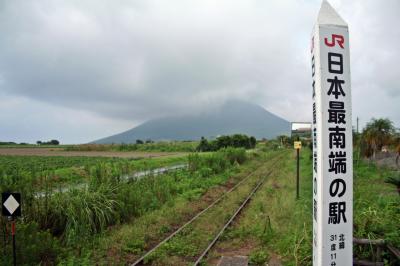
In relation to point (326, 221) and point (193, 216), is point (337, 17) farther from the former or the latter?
point (193, 216)

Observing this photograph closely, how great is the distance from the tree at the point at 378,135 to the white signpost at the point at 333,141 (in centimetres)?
1908

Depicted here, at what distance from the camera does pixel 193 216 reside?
30.2 ft

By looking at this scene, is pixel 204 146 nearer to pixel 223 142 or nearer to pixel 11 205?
pixel 223 142

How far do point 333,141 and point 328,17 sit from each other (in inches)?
61.2

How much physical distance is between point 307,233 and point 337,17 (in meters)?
4.04

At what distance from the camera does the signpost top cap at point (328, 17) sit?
3.76m

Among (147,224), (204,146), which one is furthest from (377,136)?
(204,146)

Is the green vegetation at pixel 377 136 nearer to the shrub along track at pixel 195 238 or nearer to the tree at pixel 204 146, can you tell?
the shrub along track at pixel 195 238

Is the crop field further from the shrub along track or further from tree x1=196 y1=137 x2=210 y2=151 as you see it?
tree x1=196 y1=137 x2=210 y2=151

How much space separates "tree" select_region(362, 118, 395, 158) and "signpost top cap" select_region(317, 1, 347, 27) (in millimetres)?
19200

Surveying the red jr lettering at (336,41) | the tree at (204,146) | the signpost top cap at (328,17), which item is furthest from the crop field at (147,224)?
the tree at (204,146)

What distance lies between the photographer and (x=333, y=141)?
3.72 metres

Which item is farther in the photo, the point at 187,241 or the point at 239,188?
the point at 239,188

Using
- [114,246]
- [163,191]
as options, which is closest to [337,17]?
[114,246]
